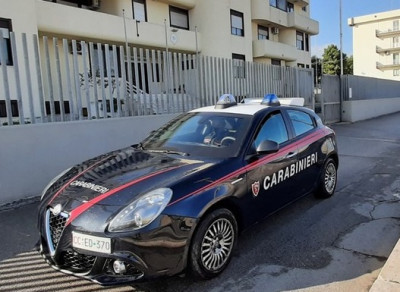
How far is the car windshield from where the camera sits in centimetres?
391

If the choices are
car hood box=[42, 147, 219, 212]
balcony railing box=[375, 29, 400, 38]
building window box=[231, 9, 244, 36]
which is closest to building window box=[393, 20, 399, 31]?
balcony railing box=[375, 29, 400, 38]

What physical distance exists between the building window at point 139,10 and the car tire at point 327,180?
15301 millimetres

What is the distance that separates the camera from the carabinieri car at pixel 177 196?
9.31ft

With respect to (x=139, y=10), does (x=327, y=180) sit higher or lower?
lower

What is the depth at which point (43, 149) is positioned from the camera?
250 inches

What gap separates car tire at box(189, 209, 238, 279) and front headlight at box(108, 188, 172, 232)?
440 mm

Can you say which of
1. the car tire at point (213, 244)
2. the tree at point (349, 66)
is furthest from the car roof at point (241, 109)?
the tree at point (349, 66)

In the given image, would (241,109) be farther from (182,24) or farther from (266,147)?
(182,24)

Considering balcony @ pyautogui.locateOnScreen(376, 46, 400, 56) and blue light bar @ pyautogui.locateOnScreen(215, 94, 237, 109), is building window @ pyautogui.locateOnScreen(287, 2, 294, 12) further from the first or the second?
balcony @ pyautogui.locateOnScreen(376, 46, 400, 56)

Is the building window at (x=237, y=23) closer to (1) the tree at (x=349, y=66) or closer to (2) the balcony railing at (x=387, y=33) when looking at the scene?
(2) the balcony railing at (x=387, y=33)

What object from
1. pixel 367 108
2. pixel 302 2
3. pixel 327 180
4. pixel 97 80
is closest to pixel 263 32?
pixel 302 2

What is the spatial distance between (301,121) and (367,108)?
19.0 metres

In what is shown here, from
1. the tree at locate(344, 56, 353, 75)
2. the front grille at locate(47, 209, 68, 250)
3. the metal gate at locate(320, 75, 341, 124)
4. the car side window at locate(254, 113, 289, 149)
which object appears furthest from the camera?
the tree at locate(344, 56, 353, 75)

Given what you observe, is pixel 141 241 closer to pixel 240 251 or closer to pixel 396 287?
pixel 240 251
